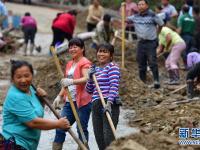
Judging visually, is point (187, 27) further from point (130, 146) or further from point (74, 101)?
point (130, 146)

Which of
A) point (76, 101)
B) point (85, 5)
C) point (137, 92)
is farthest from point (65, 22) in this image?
point (85, 5)

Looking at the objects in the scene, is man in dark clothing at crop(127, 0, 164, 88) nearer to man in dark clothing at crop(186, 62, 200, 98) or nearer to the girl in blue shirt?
man in dark clothing at crop(186, 62, 200, 98)

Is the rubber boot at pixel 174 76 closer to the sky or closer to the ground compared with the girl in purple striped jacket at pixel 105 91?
closer to the ground

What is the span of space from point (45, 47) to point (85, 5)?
13.0 m

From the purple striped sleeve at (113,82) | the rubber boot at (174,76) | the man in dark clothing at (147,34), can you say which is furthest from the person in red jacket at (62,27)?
the purple striped sleeve at (113,82)

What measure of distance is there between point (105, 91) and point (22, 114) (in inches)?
70.5

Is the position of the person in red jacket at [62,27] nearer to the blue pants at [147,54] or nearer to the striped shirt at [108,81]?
the blue pants at [147,54]

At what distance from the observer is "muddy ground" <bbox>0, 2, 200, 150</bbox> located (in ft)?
18.6

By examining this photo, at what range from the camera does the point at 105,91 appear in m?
6.36

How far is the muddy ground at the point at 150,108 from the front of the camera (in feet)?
18.6

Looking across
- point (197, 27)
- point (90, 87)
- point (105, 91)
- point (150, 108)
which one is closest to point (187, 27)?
point (197, 27)

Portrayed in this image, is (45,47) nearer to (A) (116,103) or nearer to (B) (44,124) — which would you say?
(A) (116,103)

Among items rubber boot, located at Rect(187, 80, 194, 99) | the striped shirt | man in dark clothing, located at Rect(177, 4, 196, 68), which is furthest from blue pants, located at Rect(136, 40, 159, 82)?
the striped shirt

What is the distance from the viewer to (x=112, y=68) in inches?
248
